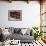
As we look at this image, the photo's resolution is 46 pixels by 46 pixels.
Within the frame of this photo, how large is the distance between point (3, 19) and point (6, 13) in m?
0.25

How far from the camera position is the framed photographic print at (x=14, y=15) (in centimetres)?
449

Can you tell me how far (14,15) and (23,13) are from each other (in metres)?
0.34

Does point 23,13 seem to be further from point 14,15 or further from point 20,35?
point 20,35

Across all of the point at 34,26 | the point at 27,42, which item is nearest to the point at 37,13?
the point at 34,26

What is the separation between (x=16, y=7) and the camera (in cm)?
450

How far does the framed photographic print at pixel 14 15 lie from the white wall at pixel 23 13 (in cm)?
11

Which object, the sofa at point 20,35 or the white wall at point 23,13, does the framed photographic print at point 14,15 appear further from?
the sofa at point 20,35

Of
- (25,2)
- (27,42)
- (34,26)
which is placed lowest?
(27,42)

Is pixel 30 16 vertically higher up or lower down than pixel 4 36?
higher up

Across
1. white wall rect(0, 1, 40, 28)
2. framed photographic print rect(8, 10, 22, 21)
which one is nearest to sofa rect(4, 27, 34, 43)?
white wall rect(0, 1, 40, 28)

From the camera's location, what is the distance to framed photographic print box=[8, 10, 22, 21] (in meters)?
4.49

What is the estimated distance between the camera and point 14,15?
14.9 feet

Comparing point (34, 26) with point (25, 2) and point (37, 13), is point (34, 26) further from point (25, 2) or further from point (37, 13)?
point (25, 2)

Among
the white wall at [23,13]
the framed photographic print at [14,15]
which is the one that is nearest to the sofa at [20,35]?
the white wall at [23,13]
